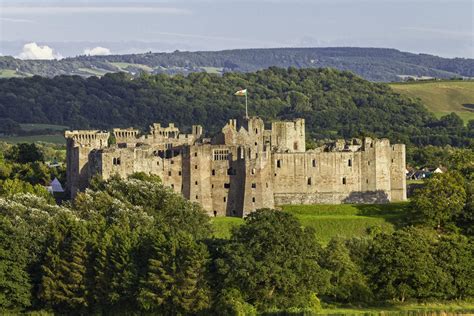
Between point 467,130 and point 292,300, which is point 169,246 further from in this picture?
point 467,130

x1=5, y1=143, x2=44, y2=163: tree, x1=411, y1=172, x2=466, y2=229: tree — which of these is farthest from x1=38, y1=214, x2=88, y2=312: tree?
x1=5, y1=143, x2=44, y2=163: tree

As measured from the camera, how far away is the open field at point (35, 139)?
602 ft

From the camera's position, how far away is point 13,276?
79.6 m

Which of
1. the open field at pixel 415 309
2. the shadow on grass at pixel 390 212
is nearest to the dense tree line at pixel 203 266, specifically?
the open field at pixel 415 309

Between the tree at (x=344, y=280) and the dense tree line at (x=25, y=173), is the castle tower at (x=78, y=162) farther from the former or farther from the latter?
the tree at (x=344, y=280)

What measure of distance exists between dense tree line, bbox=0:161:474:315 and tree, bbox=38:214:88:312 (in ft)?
0.19

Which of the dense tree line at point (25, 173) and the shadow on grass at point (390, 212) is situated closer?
the dense tree line at point (25, 173)

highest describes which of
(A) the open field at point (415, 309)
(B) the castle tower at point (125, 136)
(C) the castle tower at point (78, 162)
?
(B) the castle tower at point (125, 136)

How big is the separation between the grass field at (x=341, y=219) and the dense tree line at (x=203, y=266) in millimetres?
7897

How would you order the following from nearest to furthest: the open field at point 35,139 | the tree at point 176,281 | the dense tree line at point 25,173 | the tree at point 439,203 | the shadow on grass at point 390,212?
the tree at point 176,281 → the tree at point 439,203 → the dense tree line at point 25,173 → the shadow on grass at point 390,212 → the open field at point 35,139

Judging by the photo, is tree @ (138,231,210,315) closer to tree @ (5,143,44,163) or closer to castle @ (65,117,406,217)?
castle @ (65,117,406,217)

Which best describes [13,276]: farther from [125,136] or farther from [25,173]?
[125,136]

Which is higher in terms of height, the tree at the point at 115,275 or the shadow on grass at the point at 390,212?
the shadow on grass at the point at 390,212

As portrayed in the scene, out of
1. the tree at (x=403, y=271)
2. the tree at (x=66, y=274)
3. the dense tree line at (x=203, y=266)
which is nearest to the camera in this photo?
the dense tree line at (x=203, y=266)
